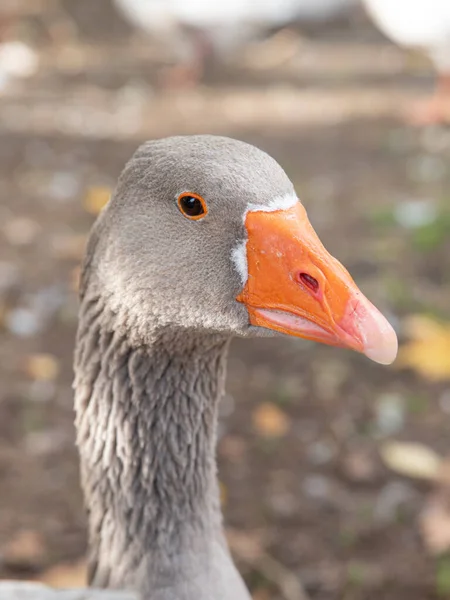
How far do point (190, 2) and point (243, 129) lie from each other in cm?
192

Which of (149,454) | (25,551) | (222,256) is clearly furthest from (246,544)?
(222,256)

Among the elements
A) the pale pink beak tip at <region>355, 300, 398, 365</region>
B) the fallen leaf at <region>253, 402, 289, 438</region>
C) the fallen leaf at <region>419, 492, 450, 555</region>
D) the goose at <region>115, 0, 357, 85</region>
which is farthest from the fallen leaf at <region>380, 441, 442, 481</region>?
the goose at <region>115, 0, 357, 85</region>

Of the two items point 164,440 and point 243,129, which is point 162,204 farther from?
point 243,129

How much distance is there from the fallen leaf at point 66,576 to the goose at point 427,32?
5698mm

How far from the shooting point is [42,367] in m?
4.07

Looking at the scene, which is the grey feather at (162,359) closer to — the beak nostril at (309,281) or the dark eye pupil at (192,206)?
the dark eye pupil at (192,206)

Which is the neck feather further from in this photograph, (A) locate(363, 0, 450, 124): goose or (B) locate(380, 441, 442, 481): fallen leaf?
(A) locate(363, 0, 450, 124): goose

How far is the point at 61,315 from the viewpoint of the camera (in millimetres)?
4512

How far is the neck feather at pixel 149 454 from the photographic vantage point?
2080 millimetres

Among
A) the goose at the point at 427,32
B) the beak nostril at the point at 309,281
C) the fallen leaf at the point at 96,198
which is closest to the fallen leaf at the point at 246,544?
the beak nostril at the point at 309,281

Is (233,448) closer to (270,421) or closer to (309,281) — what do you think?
(270,421)

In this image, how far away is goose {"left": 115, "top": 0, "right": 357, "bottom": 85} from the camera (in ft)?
27.5

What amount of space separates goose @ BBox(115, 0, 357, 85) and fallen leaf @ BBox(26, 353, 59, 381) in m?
5.08

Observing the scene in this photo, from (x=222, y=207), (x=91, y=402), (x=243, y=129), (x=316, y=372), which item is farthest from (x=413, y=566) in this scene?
(x=243, y=129)
